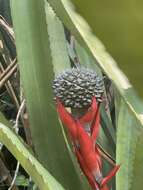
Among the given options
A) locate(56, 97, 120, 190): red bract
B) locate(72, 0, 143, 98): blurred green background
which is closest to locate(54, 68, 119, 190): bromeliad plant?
locate(56, 97, 120, 190): red bract

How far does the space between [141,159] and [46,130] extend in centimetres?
25

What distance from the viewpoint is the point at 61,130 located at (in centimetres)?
73

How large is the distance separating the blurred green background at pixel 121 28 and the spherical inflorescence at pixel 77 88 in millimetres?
450

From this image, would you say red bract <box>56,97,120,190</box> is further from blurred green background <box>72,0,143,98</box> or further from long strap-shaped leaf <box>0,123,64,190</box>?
blurred green background <box>72,0,143,98</box>

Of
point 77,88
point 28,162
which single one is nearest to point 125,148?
point 77,88

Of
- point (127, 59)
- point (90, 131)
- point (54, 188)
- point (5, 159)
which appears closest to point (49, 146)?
point (90, 131)

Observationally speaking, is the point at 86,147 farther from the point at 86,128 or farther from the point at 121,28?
the point at 121,28

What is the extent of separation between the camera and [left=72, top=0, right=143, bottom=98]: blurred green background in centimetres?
14

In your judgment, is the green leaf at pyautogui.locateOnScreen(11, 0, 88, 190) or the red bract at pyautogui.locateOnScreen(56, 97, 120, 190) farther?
the green leaf at pyautogui.locateOnScreen(11, 0, 88, 190)

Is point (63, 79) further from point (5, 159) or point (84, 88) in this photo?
point (5, 159)

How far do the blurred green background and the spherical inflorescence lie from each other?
17.7 inches

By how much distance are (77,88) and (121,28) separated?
0.50m

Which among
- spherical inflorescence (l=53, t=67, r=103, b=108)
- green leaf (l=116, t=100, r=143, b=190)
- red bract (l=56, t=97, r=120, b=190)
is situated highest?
spherical inflorescence (l=53, t=67, r=103, b=108)

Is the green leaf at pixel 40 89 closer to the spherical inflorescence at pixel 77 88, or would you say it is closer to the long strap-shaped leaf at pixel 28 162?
the spherical inflorescence at pixel 77 88
